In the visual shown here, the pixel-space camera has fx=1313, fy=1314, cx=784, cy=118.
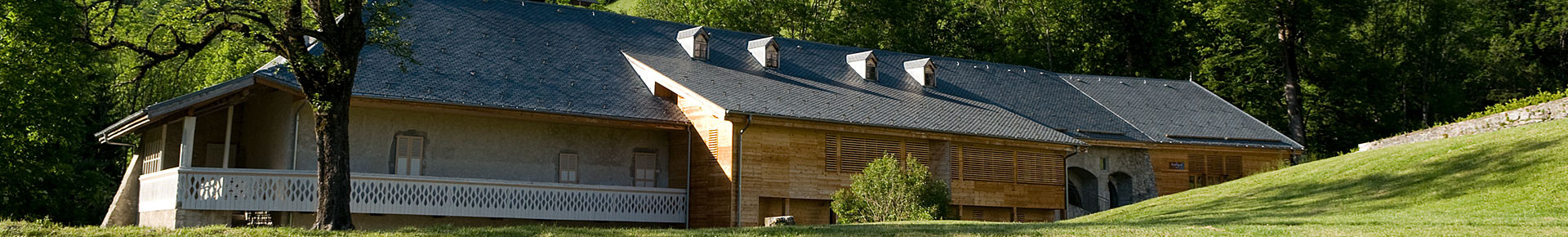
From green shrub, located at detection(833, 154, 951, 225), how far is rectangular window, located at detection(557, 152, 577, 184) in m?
5.82

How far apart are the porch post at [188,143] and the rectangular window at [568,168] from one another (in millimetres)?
7818

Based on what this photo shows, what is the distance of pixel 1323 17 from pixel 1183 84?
681 cm

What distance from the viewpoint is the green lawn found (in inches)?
709

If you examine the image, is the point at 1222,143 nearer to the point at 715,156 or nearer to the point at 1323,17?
the point at 1323,17

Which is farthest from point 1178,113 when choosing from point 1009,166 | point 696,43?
point 696,43

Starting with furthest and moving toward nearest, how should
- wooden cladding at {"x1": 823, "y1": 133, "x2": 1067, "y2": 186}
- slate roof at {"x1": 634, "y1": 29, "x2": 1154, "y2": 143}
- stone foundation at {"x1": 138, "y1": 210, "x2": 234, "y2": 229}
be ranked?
slate roof at {"x1": 634, "y1": 29, "x2": 1154, "y2": 143} < wooden cladding at {"x1": 823, "y1": 133, "x2": 1067, "y2": 186} < stone foundation at {"x1": 138, "y1": 210, "x2": 234, "y2": 229}

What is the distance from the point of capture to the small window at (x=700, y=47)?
33656 millimetres

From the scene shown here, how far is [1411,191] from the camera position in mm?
26125

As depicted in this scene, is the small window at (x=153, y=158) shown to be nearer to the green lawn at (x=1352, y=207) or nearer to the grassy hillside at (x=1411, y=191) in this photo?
the green lawn at (x=1352, y=207)

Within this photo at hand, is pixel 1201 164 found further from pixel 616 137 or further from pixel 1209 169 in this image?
pixel 616 137

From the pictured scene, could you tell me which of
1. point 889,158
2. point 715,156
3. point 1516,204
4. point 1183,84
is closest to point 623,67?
point 715,156

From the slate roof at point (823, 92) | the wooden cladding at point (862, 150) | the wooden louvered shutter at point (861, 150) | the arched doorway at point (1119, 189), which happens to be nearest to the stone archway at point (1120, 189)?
the arched doorway at point (1119, 189)

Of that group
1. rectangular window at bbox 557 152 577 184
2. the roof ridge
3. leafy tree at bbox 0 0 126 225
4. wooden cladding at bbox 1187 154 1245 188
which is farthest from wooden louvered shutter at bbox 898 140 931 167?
leafy tree at bbox 0 0 126 225

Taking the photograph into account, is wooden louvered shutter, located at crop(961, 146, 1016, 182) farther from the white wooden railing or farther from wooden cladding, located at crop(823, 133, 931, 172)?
the white wooden railing
